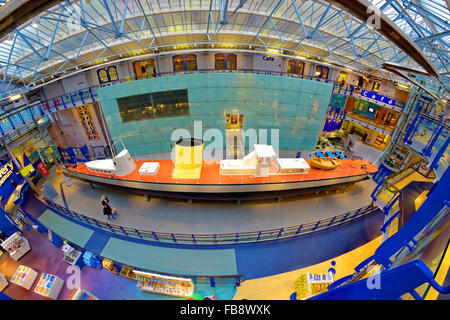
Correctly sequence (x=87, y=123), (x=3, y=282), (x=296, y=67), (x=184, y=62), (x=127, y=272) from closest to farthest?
(x=127, y=272), (x=3, y=282), (x=184, y=62), (x=87, y=123), (x=296, y=67)

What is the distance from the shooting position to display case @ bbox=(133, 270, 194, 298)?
5754mm

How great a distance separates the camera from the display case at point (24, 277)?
6578 mm

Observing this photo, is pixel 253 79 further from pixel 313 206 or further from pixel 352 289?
pixel 352 289

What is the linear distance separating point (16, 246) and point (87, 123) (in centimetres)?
934

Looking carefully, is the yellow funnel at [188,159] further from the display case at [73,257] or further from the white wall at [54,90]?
the white wall at [54,90]

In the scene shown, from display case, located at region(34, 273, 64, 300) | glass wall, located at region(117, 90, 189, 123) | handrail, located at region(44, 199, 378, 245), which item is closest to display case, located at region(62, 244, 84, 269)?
display case, located at region(34, 273, 64, 300)

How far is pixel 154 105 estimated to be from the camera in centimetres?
1072

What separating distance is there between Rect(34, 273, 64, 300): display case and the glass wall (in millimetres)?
8197

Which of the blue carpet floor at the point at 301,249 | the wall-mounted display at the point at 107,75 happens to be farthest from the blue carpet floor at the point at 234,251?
the wall-mounted display at the point at 107,75

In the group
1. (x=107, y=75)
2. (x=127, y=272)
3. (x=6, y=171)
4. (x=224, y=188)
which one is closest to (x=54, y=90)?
(x=107, y=75)

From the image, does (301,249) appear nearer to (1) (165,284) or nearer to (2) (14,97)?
(1) (165,284)

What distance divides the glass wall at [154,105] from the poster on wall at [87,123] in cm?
529

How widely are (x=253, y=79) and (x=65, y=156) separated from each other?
16067 mm
